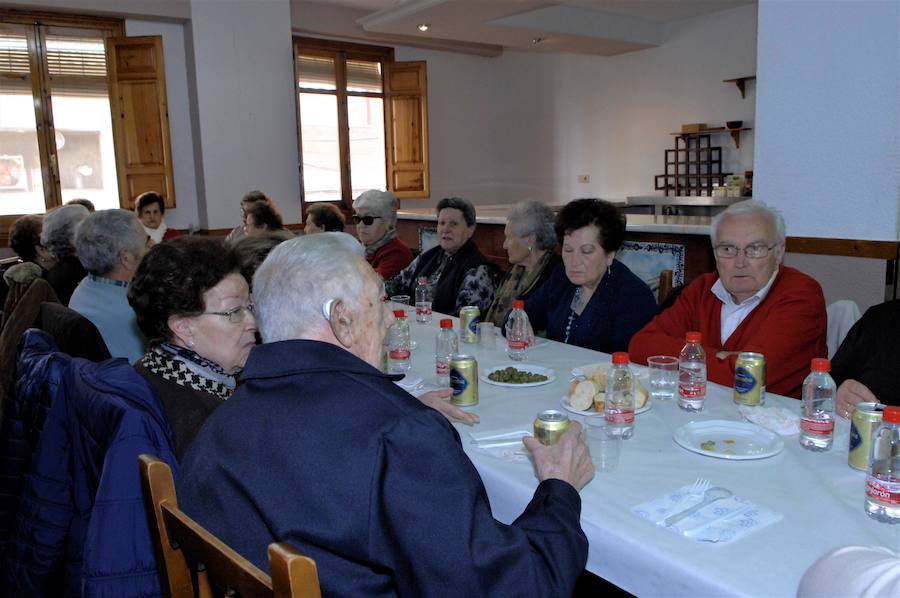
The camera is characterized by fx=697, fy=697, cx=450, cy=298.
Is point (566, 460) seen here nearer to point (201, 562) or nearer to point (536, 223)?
point (201, 562)

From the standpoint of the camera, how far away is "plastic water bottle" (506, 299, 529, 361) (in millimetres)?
2277

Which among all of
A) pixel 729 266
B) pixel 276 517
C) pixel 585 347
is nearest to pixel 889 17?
pixel 729 266

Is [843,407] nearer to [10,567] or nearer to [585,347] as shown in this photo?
[585,347]

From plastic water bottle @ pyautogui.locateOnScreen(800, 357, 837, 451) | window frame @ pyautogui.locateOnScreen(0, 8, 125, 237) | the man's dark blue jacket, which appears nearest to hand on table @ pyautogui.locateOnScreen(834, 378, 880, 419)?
plastic water bottle @ pyautogui.locateOnScreen(800, 357, 837, 451)

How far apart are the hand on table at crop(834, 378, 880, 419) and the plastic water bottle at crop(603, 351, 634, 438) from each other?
483mm

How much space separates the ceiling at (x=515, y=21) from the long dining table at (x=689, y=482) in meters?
5.50

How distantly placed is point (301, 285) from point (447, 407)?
0.70 metres

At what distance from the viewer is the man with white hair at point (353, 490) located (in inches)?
35.0

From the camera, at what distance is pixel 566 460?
125 cm

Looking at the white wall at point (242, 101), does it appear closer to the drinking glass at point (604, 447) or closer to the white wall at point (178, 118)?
the white wall at point (178, 118)

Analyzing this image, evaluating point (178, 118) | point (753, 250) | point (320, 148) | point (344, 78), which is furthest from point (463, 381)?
point (344, 78)

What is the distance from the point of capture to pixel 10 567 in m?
1.51

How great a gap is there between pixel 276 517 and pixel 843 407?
4.43 feet

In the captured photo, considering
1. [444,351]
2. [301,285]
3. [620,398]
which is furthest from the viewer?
[444,351]
